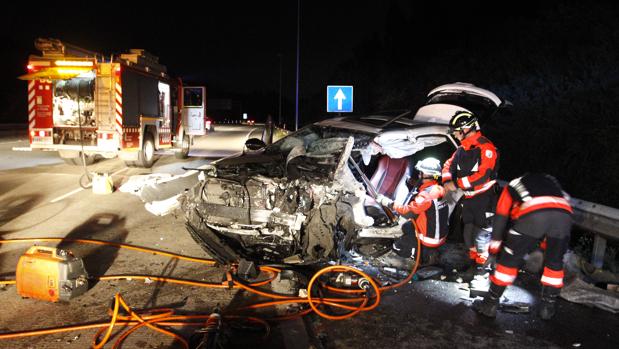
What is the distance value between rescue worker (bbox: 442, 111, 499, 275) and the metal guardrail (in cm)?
86

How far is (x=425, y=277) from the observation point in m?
4.80

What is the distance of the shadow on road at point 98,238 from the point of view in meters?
4.87

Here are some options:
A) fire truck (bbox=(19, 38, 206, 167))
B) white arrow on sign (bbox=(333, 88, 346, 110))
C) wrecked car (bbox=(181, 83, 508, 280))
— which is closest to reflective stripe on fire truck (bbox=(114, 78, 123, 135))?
fire truck (bbox=(19, 38, 206, 167))

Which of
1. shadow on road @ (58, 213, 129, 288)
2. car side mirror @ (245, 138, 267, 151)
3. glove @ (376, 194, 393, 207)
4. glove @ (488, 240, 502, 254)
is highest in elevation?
car side mirror @ (245, 138, 267, 151)

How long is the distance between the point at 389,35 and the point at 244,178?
3474 cm

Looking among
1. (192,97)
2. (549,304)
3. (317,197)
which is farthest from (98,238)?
(192,97)

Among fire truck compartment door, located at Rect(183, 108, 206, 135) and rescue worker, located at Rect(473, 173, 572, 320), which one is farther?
fire truck compartment door, located at Rect(183, 108, 206, 135)

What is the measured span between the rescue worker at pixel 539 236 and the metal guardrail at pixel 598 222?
2.83 ft

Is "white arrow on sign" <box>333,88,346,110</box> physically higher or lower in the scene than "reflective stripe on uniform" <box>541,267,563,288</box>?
higher

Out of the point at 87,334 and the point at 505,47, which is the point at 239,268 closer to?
the point at 87,334

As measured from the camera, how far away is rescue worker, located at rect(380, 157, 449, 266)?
4.71 metres

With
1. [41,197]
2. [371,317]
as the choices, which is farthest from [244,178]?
[41,197]

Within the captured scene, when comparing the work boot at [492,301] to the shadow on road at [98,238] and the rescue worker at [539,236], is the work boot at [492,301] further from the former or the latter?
the shadow on road at [98,238]

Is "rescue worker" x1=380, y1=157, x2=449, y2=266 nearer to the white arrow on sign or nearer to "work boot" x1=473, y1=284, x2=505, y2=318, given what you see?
"work boot" x1=473, y1=284, x2=505, y2=318
